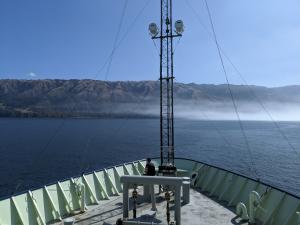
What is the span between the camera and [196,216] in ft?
59.7

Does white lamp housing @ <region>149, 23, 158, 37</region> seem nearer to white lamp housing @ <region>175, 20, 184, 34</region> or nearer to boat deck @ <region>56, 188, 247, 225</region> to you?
white lamp housing @ <region>175, 20, 184, 34</region>

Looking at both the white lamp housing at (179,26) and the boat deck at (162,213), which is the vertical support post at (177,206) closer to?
the boat deck at (162,213)

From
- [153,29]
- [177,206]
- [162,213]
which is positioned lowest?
[162,213]

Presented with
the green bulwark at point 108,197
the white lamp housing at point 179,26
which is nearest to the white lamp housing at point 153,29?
the white lamp housing at point 179,26

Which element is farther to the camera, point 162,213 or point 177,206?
point 162,213

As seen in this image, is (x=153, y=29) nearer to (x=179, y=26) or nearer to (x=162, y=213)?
(x=179, y=26)

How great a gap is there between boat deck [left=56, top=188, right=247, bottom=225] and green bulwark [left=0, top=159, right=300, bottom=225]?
2.65 feet

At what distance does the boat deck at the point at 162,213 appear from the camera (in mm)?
17312

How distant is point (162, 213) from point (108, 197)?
196 inches

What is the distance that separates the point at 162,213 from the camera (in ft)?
60.6

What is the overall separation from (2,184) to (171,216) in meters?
51.3

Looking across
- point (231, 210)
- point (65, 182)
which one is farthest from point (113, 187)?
point (231, 210)

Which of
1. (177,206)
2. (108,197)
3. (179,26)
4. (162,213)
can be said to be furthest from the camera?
(179,26)

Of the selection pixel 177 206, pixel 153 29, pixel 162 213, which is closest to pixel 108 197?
pixel 162 213
